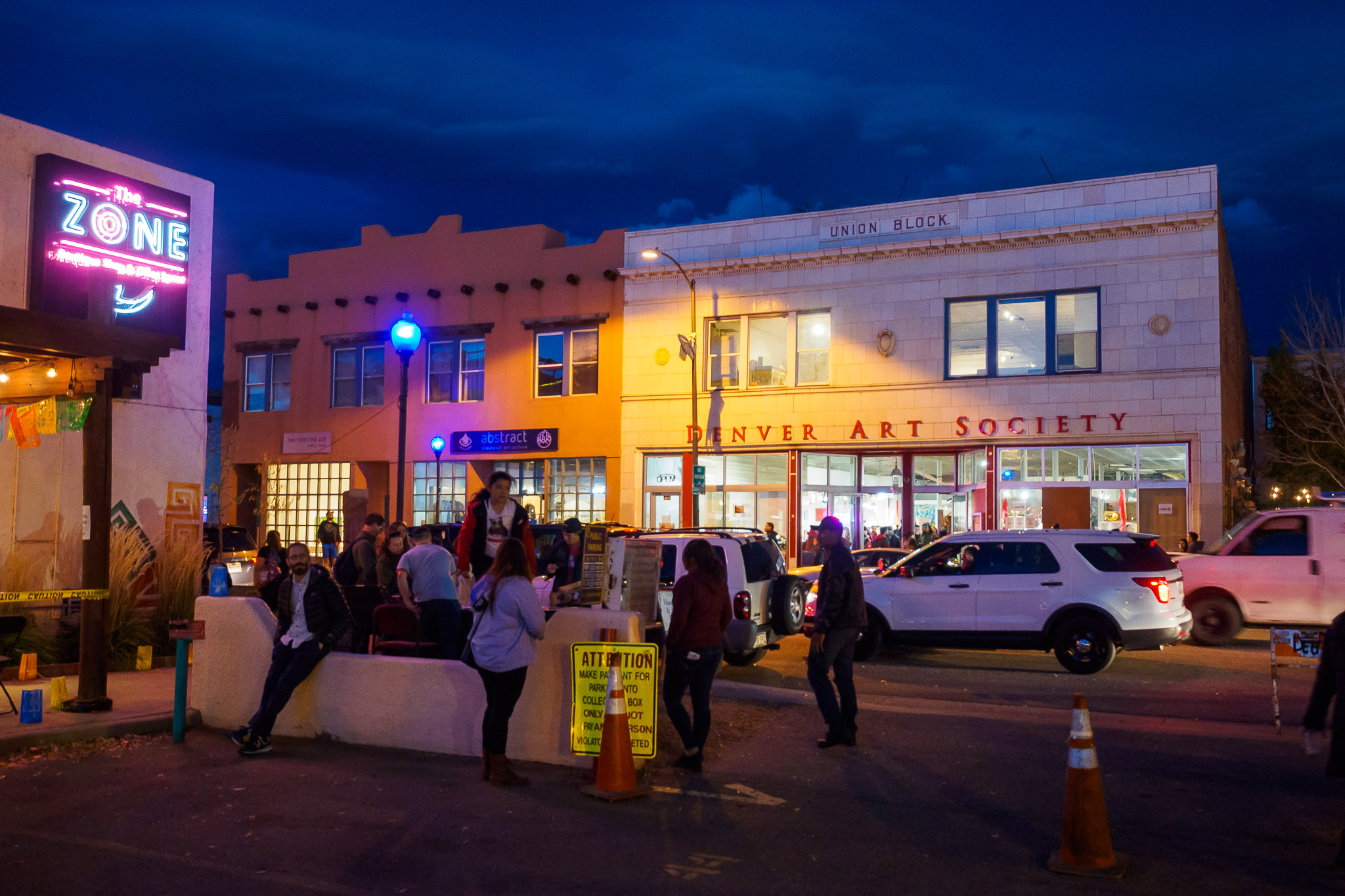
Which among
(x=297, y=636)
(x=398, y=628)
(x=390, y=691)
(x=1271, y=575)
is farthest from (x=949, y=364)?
(x=297, y=636)

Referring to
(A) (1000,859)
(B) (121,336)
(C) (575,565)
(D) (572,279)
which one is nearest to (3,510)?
(B) (121,336)

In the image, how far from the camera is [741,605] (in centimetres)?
1310

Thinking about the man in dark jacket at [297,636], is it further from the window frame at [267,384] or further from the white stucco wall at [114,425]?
the window frame at [267,384]

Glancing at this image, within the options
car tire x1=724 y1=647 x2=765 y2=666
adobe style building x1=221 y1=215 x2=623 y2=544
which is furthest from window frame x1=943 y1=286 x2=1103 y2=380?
car tire x1=724 y1=647 x2=765 y2=666

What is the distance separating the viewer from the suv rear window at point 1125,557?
13.6 metres

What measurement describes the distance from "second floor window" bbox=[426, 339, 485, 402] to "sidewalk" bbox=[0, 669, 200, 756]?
73.5 feet

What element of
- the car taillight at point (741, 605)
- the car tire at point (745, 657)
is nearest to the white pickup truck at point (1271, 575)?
the car tire at point (745, 657)

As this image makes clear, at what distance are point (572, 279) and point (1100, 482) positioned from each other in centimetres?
1547

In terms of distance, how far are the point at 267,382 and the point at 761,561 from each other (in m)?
27.4

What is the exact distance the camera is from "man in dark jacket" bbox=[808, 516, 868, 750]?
8.95 meters

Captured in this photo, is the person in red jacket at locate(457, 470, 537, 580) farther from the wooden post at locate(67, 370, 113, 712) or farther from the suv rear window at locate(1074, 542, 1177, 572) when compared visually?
the suv rear window at locate(1074, 542, 1177, 572)

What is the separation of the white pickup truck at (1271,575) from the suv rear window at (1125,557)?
8.42 feet

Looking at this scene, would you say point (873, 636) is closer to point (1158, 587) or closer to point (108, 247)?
point (1158, 587)

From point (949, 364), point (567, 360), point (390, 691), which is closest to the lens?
point (390, 691)
